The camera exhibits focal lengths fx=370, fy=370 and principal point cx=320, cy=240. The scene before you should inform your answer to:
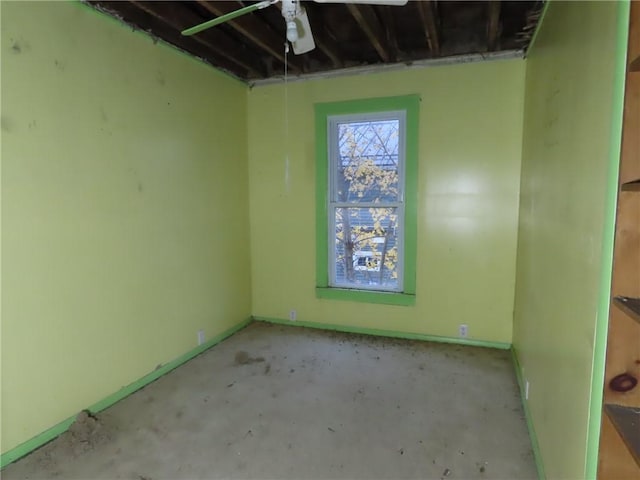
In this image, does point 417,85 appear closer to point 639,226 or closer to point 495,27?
point 495,27

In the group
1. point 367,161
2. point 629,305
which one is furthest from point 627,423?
point 367,161

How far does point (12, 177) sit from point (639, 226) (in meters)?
2.51

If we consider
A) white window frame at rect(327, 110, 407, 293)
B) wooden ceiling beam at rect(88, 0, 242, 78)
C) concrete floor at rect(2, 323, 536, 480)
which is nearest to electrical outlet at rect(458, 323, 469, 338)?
concrete floor at rect(2, 323, 536, 480)

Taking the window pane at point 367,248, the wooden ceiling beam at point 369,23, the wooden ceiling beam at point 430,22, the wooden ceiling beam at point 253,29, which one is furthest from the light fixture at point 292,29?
the window pane at point 367,248

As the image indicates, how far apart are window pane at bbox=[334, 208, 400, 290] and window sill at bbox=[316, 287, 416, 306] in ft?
0.26

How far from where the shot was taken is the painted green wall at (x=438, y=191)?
306 cm

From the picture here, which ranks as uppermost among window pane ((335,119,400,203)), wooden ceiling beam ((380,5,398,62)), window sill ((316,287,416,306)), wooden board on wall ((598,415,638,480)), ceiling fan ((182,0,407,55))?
wooden ceiling beam ((380,5,398,62))

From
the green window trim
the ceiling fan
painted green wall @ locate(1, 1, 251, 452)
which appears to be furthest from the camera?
the green window trim

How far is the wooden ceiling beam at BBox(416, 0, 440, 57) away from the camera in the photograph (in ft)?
7.39

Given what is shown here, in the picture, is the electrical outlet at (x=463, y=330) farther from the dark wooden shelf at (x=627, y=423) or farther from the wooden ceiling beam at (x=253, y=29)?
the wooden ceiling beam at (x=253, y=29)

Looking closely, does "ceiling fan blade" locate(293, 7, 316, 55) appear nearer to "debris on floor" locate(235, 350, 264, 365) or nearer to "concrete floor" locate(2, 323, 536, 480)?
"concrete floor" locate(2, 323, 536, 480)

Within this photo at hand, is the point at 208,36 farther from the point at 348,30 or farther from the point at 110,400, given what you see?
the point at 110,400

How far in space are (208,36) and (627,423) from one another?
309cm

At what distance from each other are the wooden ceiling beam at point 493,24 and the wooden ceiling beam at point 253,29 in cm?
147
